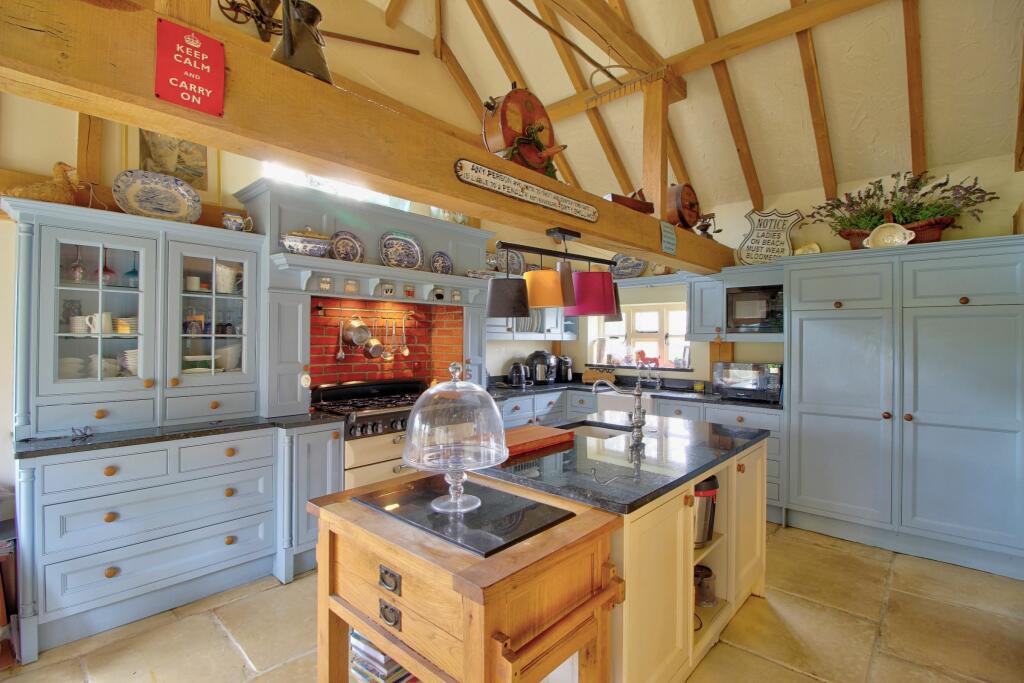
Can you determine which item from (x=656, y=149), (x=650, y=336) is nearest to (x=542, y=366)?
(x=650, y=336)

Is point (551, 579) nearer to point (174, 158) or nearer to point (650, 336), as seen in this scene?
point (174, 158)

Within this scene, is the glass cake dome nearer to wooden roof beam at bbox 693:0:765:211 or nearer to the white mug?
the white mug

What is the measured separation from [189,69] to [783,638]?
3301 mm

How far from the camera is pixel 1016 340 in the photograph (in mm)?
3004

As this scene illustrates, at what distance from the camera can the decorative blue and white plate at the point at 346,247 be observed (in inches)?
129

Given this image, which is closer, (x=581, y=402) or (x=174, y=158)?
(x=174, y=158)

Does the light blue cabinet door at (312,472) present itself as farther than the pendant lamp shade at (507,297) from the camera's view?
Yes

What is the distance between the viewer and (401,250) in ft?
11.9

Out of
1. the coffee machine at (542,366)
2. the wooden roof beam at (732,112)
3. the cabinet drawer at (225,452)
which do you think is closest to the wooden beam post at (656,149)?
the wooden roof beam at (732,112)

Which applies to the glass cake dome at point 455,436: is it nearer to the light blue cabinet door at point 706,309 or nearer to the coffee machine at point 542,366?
the light blue cabinet door at point 706,309

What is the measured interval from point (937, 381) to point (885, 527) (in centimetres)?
109

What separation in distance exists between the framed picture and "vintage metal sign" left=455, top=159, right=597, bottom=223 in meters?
2.05

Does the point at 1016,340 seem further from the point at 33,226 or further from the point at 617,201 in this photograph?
the point at 33,226

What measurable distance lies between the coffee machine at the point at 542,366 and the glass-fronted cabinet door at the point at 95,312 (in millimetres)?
3622
